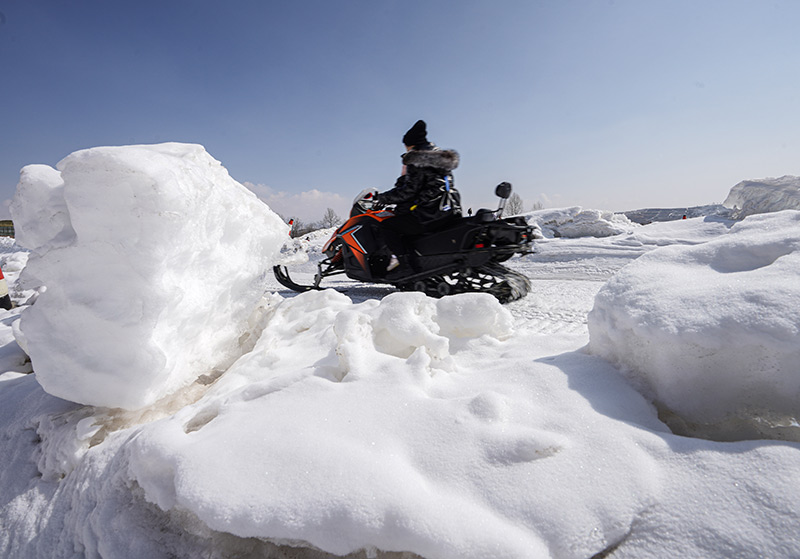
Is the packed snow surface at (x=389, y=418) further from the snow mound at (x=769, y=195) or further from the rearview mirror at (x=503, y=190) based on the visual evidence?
the snow mound at (x=769, y=195)

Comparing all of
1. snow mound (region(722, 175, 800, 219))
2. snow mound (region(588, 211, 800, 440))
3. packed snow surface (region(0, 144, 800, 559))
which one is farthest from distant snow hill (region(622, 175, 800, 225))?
packed snow surface (region(0, 144, 800, 559))

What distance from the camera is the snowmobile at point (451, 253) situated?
12.6 feet

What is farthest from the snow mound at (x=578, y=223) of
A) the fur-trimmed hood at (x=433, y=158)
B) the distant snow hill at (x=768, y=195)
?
the fur-trimmed hood at (x=433, y=158)

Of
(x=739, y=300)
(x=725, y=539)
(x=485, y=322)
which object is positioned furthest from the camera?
(x=485, y=322)

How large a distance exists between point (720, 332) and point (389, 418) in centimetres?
103

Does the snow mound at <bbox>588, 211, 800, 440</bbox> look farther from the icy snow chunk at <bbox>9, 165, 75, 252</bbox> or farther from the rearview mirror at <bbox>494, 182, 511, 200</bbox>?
the rearview mirror at <bbox>494, 182, 511, 200</bbox>

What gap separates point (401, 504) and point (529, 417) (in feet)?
1.65

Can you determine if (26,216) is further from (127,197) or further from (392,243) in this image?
(392,243)

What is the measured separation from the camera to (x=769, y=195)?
12500 millimetres

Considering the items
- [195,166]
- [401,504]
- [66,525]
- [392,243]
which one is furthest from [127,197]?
[392,243]

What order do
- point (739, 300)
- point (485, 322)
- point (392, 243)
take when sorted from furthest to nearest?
point (392, 243) → point (485, 322) → point (739, 300)

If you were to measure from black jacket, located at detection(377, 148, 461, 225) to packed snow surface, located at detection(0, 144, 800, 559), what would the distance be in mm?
2157

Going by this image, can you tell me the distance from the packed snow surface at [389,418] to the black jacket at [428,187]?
7.08 feet

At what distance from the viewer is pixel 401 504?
0.86 m
